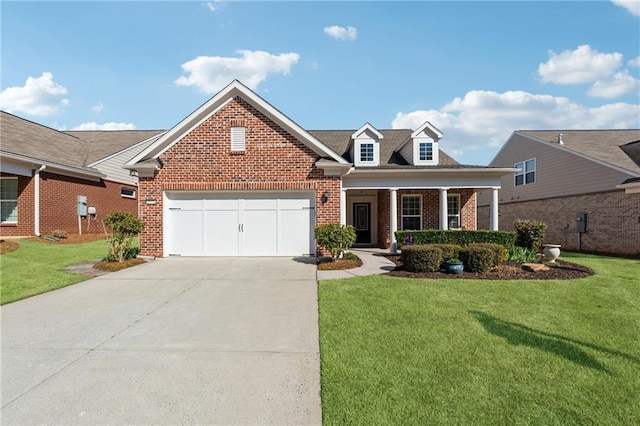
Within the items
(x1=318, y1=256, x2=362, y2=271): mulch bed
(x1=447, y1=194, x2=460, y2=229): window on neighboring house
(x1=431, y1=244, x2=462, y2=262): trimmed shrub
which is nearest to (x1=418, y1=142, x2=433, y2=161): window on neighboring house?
(x1=447, y1=194, x2=460, y2=229): window on neighboring house

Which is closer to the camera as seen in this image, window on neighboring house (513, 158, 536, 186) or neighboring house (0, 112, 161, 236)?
neighboring house (0, 112, 161, 236)

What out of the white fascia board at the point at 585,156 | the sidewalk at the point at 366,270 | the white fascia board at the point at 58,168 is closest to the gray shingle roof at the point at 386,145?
the sidewalk at the point at 366,270

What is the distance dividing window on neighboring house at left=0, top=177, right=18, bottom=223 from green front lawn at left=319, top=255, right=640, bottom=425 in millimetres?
15465

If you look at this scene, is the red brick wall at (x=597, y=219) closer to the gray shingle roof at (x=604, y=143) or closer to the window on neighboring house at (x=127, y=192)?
the gray shingle roof at (x=604, y=143)

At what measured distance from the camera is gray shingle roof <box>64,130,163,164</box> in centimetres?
1887

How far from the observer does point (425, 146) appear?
1438 centimetres

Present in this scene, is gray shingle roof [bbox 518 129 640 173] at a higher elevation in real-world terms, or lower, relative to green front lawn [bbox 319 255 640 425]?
higher

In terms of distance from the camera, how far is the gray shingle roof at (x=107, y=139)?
18.9m

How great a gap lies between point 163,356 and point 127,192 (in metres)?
18.3

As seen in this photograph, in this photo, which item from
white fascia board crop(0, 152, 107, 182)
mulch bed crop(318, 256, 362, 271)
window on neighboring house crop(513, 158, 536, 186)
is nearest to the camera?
mulch bed crop(318, 256, 362, 271)

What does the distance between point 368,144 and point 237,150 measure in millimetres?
6071

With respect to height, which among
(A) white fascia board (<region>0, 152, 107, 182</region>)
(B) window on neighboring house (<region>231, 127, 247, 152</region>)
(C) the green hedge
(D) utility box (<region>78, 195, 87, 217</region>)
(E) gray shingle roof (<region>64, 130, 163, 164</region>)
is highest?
(E) gray shingle roof (<region>64, 130, 163, 164</region>)

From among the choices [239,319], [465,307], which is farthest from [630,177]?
[239,319]

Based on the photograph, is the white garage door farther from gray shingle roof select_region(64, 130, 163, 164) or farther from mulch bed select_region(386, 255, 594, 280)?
gray shingle roof select_region(64, 130, 163, 164)
